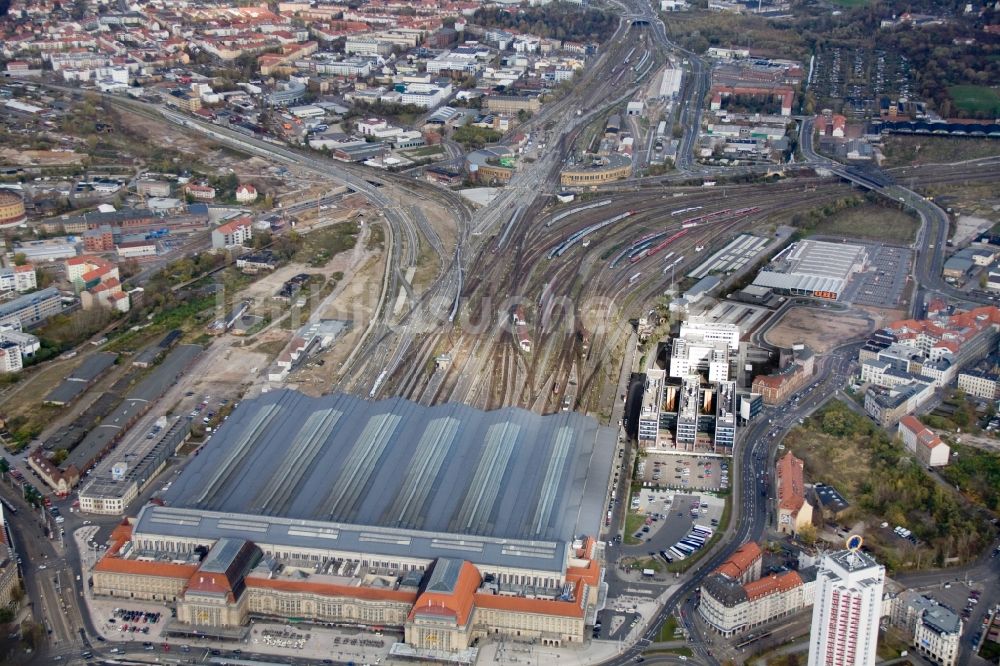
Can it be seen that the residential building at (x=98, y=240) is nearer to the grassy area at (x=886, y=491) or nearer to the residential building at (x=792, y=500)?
the grassy area at (x=886, y=491)

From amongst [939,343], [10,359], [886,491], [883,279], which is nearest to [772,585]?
[886,491]

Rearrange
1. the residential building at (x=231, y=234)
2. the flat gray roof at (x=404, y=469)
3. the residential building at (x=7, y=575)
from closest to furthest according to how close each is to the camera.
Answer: the residential building at (x=7, y=575) < the flat gray roof at (x=404, y=469) < the residential building at (x=231, y=234)

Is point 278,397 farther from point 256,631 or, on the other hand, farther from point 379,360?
point 256,631

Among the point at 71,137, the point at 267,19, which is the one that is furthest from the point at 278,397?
the point at 267,19

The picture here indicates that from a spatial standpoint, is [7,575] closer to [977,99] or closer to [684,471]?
A: [684,471]

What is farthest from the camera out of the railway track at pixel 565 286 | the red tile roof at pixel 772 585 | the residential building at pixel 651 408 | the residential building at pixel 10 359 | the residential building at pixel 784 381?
the residential building at pixel 10 359

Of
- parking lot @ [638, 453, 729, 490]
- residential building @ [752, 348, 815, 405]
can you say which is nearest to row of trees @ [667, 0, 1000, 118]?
residential building @ [752, 348, 815, 405]

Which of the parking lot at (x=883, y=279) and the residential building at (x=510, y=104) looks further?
the residential building at (x=510, y=104)

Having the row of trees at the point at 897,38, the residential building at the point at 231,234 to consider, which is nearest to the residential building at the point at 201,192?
the residential building at the point at 231,234
